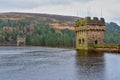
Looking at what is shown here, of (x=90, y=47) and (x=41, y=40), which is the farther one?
(x=41, y=40)

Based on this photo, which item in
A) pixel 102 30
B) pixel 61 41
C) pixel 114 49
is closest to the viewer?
pixel 114 49

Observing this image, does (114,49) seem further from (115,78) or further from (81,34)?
(115,78)

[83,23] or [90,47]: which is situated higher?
[83,23]

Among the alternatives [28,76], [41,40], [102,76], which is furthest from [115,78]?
[41,40]

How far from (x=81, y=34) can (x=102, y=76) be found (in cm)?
4865

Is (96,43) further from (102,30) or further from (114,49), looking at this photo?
(114,49)

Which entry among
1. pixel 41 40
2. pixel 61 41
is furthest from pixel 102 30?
pixel 41 40

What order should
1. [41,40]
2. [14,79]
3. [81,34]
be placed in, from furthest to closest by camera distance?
[41,40] → [81,34] → [14,79]

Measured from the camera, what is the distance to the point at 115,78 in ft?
104

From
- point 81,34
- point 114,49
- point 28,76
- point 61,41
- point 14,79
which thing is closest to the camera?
point 14,79

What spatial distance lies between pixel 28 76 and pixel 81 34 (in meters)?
48.9

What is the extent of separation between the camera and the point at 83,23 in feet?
256

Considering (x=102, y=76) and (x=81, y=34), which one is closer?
(x=102, y=76)

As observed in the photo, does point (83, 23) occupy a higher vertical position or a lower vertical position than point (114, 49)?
higher
